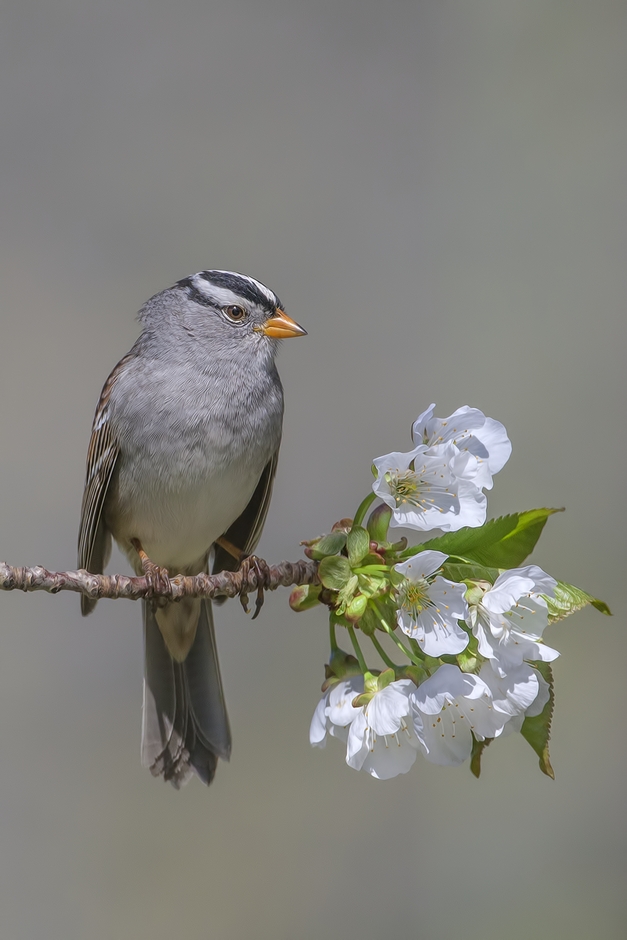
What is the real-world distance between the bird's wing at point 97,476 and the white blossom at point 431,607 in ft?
2.63

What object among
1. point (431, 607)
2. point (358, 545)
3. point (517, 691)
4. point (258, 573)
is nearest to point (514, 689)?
point (517, 691)

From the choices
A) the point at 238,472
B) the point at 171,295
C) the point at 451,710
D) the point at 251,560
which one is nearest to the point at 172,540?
the point at 238,472

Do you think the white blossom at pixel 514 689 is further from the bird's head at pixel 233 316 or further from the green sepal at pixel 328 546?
the bird's head at pixel 233 316

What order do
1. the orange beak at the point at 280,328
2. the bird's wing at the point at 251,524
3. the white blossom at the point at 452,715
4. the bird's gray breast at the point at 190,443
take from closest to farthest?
the white blossom at the point at 452,715
the bird's gray breast at the point at 190,443
the orange beak at the point at 280,328
the bird's wing at the point at 251,524

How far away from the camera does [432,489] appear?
2.78 ft

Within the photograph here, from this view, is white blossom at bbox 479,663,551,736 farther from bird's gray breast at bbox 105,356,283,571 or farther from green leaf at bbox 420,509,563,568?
bird's gray breast at bbox 105,356,283,571

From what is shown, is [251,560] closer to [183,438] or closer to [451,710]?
[183,438]

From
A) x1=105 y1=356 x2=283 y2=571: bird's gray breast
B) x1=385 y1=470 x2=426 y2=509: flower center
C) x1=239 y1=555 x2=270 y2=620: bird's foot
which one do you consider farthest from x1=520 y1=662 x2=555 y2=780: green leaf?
x1=105 y1=356 x2=283 y2=571: bird's gray breast

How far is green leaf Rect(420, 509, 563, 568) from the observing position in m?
0.81

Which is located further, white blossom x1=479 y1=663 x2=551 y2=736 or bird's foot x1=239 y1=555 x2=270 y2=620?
bird's foot x1=239 y1=555 x2=270 y2=620

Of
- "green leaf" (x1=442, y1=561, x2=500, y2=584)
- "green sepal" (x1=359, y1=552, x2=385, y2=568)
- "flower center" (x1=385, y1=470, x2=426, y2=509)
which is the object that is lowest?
"green sepal" (x1=359, y1=552, x2=385, y2=568)

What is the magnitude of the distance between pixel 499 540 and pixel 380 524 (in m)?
0.13

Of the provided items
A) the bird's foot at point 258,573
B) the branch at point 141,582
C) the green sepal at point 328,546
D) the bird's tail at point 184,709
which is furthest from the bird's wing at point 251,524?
the green sepal at point 328,546

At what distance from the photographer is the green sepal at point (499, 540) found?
815mm
